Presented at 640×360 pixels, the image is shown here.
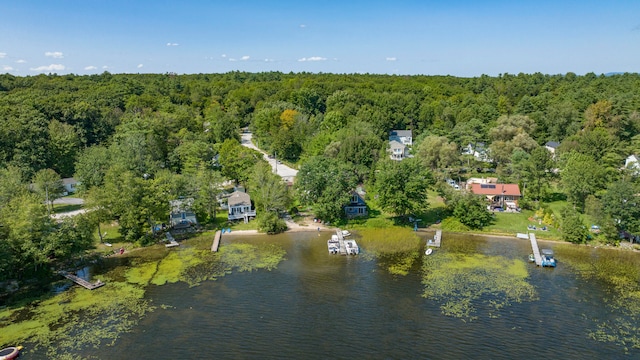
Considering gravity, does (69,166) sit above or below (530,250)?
above

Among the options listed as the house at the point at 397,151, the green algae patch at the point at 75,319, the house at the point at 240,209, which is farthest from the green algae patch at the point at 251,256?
the house at the point at 397,151

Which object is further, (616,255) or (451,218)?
(451,218)

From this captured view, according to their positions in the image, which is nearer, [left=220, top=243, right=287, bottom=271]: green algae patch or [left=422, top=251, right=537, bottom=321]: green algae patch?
[left=422, top=251, right=537, bottom=321]: green algae patch

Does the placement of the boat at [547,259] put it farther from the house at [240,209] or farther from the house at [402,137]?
the house at [402,137]

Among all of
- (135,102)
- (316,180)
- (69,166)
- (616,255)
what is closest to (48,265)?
(316,180)

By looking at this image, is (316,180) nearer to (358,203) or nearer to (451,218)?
(358,203)

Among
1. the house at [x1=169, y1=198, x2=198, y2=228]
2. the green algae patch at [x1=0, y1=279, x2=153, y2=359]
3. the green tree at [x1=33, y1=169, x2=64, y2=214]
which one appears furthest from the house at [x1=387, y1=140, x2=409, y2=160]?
the green algae patch at [x1=0, y1=279, x2=153, y2=359]

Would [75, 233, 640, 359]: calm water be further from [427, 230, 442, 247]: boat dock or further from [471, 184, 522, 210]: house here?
[471, 184, 522, 210]: house
